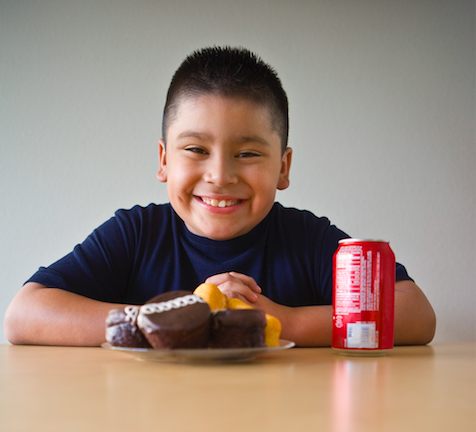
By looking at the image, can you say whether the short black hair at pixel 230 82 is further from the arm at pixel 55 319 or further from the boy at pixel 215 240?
the arm at pixel 55 319

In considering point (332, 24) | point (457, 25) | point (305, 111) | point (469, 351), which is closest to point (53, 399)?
point (469, 351)

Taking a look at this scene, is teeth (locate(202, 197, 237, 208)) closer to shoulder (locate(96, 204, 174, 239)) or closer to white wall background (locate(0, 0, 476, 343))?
Result: shoulder (locate(96, 204, 174, 239))

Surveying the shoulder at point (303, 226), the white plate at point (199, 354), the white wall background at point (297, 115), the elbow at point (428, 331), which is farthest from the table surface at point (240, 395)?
the white wall background at point (297, 115)

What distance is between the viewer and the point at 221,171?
98cm

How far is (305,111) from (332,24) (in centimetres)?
40

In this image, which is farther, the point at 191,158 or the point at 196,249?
the point at 196,249

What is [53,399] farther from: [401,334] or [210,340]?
[401,334]

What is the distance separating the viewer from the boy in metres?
0.85

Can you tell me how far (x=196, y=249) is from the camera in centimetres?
120

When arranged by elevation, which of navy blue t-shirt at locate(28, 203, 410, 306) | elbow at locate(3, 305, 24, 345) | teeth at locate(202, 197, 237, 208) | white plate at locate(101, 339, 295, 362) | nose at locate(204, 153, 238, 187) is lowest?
elbow at locate(3, 305, 24, 345)

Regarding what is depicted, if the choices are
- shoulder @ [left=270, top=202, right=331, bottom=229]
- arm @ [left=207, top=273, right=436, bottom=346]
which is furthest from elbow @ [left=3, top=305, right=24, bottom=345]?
shoulder @ [left=270, top=202, right=331, bottom=229]

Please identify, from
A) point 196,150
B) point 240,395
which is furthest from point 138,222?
point 240,395

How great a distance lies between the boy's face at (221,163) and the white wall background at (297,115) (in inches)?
35.5

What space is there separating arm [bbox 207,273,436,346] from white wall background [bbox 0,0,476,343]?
1.10 metres
